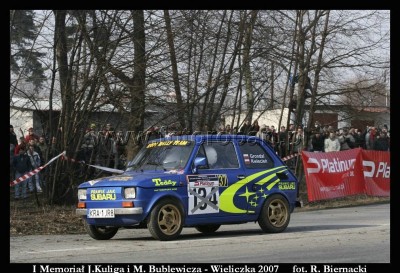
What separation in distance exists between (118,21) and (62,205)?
16.3ft

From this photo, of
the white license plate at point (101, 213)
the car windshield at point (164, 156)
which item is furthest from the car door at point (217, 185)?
the white license plate at point (101, 213)

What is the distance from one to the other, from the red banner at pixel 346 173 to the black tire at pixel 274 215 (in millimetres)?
8190

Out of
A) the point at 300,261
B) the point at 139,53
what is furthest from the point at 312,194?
the point at 300,261

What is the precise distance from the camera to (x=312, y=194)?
22.6 meters

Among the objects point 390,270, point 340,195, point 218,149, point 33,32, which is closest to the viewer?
point 390,270

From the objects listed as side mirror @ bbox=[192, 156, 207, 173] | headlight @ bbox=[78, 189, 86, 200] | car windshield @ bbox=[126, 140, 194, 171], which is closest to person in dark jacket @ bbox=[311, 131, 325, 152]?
car windshield @ bbox=[126, 140, 194, 171]

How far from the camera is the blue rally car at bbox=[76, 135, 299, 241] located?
41.6 feet

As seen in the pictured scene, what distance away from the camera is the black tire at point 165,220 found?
41.3 feet

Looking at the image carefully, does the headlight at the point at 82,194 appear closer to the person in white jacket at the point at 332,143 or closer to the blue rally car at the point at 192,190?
the blue rally car at the point at 192,190

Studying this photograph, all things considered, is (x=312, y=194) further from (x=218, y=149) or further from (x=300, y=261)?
(x=300, y=261)
